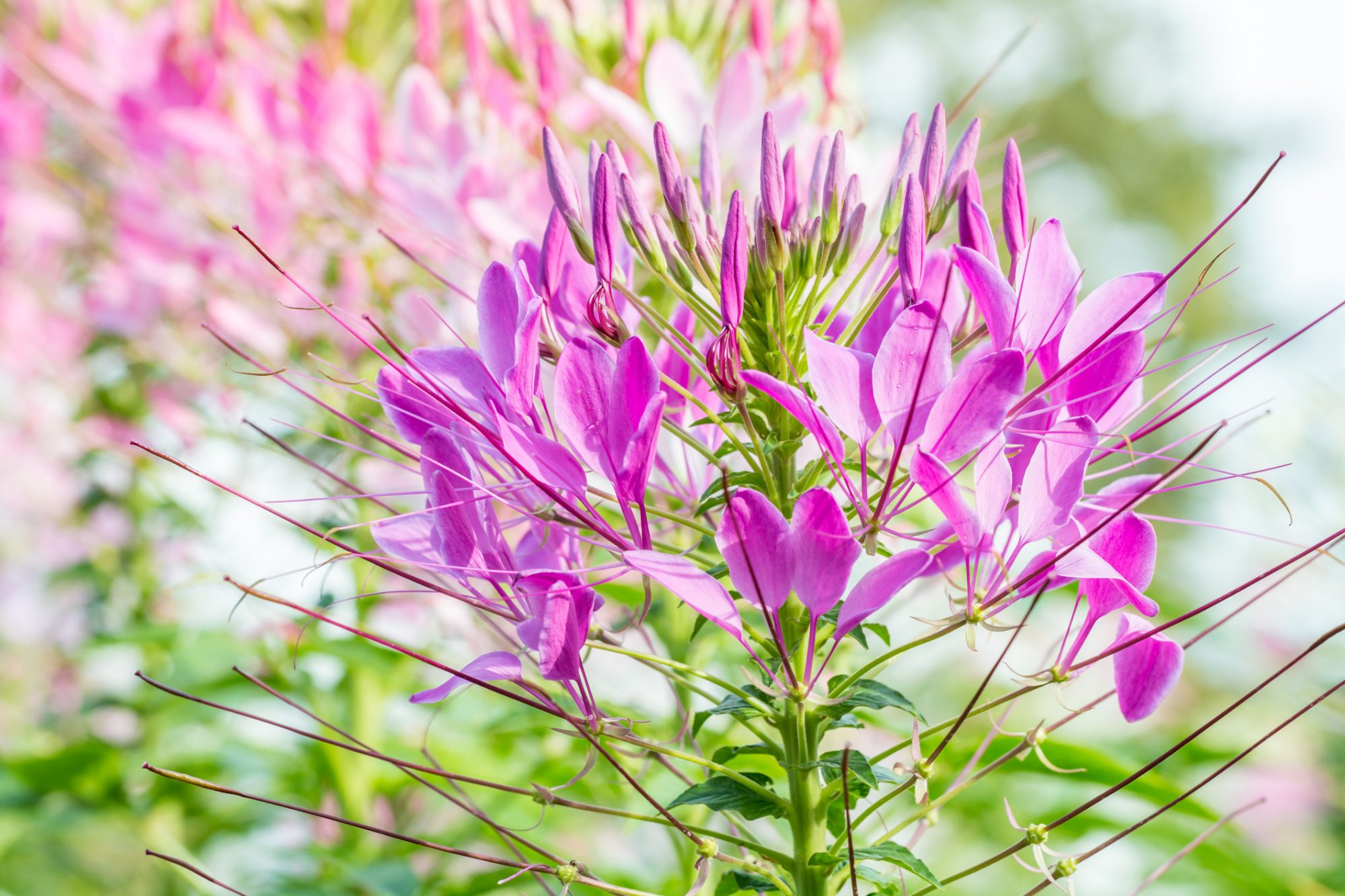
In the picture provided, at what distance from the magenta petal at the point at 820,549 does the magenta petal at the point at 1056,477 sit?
0.42 ft

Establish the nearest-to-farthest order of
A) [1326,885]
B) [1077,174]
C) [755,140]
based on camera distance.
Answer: [755,140]
[1326,885]
[1077,174]

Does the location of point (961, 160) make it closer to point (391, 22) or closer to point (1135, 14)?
point (391, 22)

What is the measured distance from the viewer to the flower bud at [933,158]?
768 mm

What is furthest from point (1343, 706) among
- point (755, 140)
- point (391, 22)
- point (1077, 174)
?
point (1077, 174)

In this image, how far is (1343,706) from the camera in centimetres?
193

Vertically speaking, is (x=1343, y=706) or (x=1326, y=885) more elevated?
(x=1343, y=706)

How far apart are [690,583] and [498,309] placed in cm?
27

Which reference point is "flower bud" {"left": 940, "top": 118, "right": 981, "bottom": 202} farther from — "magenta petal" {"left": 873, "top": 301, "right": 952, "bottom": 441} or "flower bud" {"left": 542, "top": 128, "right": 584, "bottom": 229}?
"flower bud" {"left": 542, "top": 128, "right": 584, "bottom": 229}

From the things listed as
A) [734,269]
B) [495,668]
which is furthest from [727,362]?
[495,668]

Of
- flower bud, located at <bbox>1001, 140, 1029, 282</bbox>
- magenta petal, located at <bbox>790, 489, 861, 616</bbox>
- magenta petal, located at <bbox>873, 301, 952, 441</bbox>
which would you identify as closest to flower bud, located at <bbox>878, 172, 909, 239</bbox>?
flower bud, located at <bbox>1001, 140, 1029, 282</bbox>

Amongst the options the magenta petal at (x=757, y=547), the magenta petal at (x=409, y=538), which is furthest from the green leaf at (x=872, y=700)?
the magenta petal at (x=409, y=538)

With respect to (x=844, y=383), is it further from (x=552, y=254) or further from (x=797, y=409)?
(x=552, y=254)

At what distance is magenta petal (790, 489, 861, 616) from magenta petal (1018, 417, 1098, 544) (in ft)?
0.42

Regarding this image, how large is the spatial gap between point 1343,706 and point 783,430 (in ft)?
5.67
